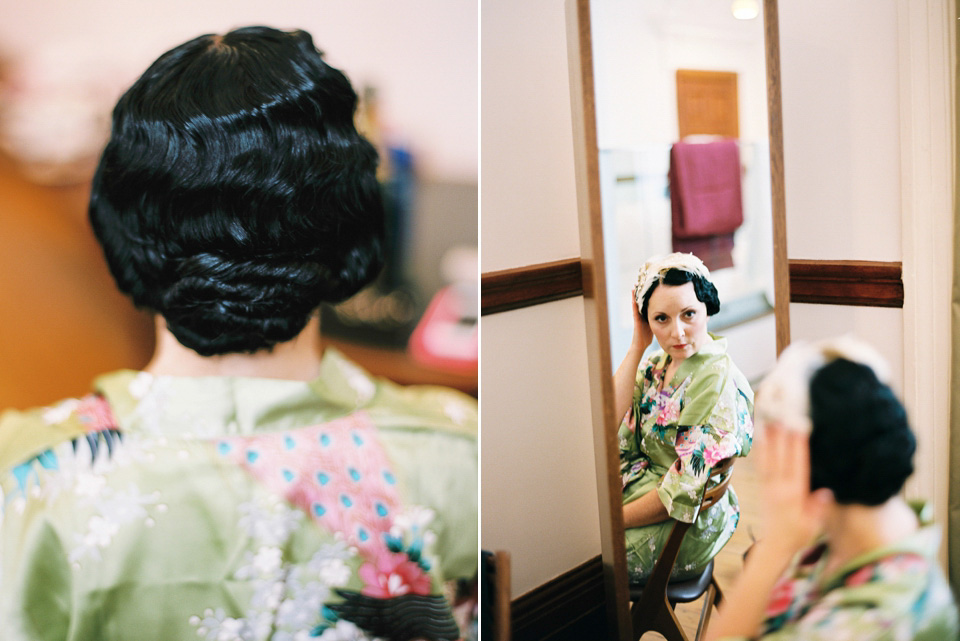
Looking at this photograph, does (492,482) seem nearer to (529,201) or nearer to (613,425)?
(613,425)

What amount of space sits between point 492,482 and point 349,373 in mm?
595

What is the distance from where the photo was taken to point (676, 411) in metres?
1.47

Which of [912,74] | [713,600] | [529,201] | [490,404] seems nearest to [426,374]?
[490,404]

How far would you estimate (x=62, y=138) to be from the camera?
3.30 feet

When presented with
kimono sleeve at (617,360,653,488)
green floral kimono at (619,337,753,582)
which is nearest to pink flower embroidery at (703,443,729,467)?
green floral kimono at (619,337,753,582)

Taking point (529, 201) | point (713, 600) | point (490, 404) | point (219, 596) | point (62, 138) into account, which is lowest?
point (713, 600)

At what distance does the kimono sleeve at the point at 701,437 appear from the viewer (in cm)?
145

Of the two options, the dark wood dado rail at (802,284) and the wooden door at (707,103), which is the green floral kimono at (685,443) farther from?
the wooden door at (707,103)

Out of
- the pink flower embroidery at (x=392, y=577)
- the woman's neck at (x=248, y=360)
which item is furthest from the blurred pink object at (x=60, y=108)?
the pink flower embroidery at (x=392, y=577)

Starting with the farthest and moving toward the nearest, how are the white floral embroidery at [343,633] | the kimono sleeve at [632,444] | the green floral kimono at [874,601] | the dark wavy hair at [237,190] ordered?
the kimono sleeve at [632,444] < the white floral embroidery at [343,633] < the dark wavy hair at [237,190] < the green floral kimono at [874,601]

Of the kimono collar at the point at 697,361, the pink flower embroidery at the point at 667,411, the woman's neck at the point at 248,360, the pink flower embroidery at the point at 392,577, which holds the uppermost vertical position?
the woman's neck at the point at 248,360

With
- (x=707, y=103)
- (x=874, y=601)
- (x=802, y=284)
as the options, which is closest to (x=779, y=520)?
(x=874, y=601)

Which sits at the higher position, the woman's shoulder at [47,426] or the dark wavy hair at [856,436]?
the woman's shoulder at [47,426]

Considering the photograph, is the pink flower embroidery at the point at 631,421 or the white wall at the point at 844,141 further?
the white wall at the point at 844,141
